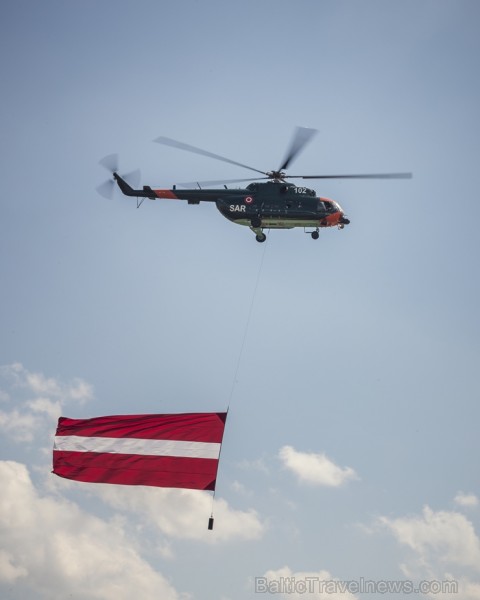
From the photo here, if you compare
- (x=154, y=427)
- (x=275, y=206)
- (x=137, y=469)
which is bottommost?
(x=137, y=469)

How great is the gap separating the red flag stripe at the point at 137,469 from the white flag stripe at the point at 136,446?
0.40 feet

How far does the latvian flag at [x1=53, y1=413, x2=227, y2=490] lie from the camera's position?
22.6m

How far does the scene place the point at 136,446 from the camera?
23.2 meters

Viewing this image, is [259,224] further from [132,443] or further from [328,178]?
[132,443]

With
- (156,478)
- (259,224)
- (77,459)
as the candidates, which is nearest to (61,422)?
(77,459)

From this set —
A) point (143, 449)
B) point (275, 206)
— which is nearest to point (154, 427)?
point (143, 449)

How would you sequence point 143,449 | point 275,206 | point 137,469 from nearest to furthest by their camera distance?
1. point 137,469
2. point 143,449
3. point 275,206

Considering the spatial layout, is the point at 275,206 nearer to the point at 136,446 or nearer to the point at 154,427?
the point at 154,427

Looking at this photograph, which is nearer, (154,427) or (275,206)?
(154,427)

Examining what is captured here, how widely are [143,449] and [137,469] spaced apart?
0.61 m

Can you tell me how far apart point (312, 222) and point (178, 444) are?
699 inches

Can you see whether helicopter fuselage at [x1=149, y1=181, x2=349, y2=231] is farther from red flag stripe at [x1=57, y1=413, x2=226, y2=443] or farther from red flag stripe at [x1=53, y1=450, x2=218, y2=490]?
red flag stripe at [x1=53, y1=450, x2=218, y2=490]

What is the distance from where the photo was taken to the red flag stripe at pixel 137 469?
22484 millimetres

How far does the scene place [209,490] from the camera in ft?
72.9
